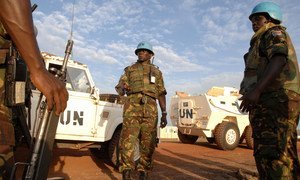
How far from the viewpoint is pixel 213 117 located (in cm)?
1044

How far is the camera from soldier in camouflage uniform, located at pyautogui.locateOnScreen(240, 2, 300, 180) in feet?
9.49

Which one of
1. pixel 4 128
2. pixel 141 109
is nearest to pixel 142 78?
pixel 141 109

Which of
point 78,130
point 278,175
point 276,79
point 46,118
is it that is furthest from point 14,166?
point 78,130

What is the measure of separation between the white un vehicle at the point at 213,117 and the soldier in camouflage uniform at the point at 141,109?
523cm

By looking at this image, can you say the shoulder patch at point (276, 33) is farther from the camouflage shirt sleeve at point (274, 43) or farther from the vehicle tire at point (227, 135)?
the vehicle tire at point (227, 135)

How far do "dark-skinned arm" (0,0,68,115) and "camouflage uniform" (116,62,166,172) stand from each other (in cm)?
335

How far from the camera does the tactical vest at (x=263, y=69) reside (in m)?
3.09

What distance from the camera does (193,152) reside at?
32.8 ft

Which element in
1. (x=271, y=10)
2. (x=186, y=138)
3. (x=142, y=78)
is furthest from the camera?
(x=186, y=138)

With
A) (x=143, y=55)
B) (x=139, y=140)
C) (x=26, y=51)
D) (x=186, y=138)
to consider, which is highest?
(x=143, y=55)

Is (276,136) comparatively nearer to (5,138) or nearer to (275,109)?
(275,109)

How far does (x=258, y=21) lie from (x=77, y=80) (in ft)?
13.8

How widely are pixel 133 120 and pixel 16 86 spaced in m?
3.36

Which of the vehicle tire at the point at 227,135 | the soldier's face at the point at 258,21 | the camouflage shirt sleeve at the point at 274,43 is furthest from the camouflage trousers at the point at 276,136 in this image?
the vehicle tire at the point at 227,135
